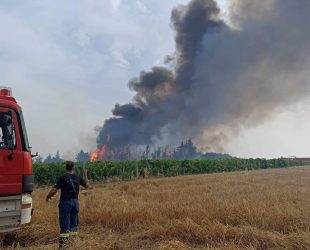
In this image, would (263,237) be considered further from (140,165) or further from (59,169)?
(140,165)

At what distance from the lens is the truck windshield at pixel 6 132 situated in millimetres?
7145

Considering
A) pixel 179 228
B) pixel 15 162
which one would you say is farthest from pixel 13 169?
pixel 179 228

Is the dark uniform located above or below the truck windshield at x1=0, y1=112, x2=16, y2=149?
below

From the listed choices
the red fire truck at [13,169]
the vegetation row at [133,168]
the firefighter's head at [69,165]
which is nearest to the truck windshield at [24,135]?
the red fire truck at [13,169]

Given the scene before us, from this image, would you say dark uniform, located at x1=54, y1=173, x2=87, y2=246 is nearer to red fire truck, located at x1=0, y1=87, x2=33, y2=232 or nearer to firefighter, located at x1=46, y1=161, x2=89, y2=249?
firefighter, located at x1=46, y1=161, x2=89, y2=249

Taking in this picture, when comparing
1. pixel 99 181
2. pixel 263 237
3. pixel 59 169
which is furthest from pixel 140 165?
pixel 263 237

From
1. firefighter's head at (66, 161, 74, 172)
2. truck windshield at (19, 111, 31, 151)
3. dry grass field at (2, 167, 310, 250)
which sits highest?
truck windshield at (19, 111, 31, 151)

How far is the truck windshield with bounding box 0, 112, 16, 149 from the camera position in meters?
7.14

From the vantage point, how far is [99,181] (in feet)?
112

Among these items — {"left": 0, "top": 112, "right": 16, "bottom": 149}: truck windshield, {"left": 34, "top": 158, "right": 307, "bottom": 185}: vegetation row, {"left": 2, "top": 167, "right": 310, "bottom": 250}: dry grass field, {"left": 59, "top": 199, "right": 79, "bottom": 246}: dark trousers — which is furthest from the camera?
{"left": 34, "top": 158, "right": 307, "bottom": 185}: vegetation row

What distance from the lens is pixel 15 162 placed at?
23.2ft

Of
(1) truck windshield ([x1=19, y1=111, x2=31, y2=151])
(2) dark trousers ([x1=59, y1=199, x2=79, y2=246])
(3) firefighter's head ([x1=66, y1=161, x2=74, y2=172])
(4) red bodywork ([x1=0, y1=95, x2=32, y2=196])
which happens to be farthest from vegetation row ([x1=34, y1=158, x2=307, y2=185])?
(4) red bodywork ([x1=0, y1=95, x2=32, y2=196])

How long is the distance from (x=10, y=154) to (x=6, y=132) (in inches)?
18.4

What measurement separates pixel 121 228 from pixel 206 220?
197cm
